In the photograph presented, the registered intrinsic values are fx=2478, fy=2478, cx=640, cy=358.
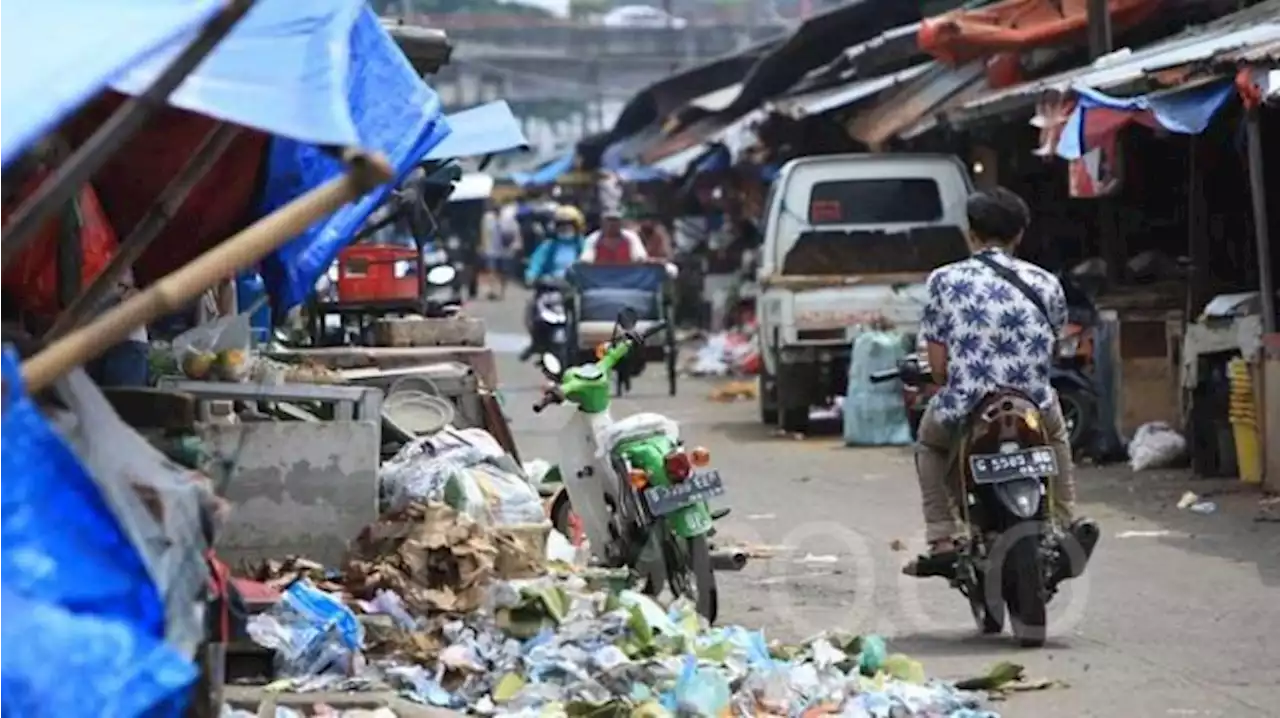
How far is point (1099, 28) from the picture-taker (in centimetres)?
1788

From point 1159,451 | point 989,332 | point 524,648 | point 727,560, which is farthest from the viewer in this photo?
point 1159,451

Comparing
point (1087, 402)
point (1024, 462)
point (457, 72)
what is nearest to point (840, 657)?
point (1024, 462)

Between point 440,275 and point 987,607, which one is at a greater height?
point 440,275

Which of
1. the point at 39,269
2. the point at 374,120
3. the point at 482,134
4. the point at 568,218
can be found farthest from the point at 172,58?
the point at 568,218

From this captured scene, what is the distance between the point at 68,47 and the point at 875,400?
44.6 feet

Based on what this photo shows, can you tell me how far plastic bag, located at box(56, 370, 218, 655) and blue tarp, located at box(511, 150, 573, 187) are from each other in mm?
42819

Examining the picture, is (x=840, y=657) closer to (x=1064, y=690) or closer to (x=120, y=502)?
(x=1064, y=690)

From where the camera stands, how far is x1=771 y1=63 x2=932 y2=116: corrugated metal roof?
23047mm

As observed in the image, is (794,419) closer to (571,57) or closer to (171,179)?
(171,179)

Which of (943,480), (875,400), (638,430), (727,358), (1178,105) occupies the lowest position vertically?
(727,358)

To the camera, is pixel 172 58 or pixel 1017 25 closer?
pixel 172 58

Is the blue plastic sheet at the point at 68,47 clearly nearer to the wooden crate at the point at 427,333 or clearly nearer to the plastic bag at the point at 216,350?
the plastic bag at the point at 216,350

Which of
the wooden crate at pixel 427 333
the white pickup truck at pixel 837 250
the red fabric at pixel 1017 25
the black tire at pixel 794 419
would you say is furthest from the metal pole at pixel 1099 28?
the wooden crate at pixel 427 333

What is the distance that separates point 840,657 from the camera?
8148 mm
